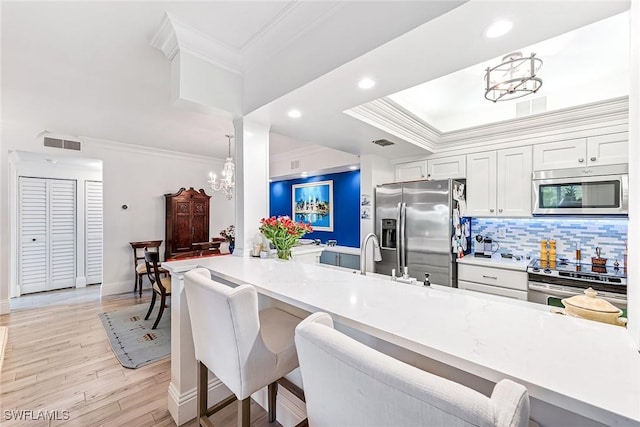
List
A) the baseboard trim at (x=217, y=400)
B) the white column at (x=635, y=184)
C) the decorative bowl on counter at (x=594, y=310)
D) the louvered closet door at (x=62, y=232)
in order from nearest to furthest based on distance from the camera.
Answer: the white column at (x=635, y=184)
the decorative bowl on counter at (x=594, y=310)
the baseboard trim at (x=217, y=400)
the louvered closet door at (x=62, y=232)

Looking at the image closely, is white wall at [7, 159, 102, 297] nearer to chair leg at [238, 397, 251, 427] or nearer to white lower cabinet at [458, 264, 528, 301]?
chair leg at [238, 397, 251, 427]

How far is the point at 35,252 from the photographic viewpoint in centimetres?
486

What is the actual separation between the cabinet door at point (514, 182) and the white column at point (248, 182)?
8.95 feet

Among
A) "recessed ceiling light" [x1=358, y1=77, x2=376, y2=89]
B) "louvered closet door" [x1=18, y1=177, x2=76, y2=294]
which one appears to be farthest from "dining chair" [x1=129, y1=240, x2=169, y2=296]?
"recessed ceiling light" [x1=358, y1=77, x2=376, y2=89]

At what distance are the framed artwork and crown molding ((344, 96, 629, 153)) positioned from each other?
7.78 ft

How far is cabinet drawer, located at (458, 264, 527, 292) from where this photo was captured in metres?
2.78

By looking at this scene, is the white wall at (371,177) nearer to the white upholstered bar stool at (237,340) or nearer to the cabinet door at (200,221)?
the white upholstered bar stool at (237,340)

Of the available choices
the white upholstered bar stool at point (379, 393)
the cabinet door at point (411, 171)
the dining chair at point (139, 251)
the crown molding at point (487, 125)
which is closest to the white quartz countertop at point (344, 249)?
the cabinet door at point (411, 171)

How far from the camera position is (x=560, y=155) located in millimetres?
2789

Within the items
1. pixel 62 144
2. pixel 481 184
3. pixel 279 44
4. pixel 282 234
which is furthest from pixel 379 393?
pixel 62 144

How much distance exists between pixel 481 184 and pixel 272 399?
126 inches

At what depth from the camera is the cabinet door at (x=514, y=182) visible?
2965 millimetres

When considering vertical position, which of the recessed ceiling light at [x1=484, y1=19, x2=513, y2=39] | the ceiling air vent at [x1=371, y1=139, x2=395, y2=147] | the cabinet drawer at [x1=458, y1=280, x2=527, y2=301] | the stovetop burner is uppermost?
the recessed ceiling light at [x1=484, y1=19, x2=513, y2=39]

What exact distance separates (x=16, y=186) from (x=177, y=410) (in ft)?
18.0
